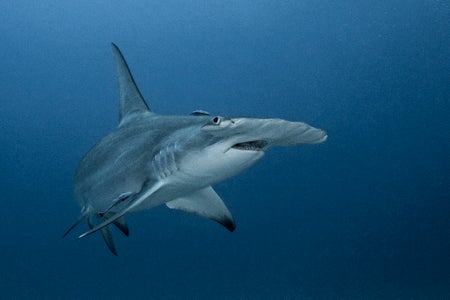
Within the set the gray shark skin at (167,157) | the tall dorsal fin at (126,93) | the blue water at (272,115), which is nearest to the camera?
the gray shark skin at (167,157)

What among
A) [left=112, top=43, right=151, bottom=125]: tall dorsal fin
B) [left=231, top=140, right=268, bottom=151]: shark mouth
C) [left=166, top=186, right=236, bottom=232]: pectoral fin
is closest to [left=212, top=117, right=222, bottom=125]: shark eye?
[left=231, top=140, right=268, bottom=151]: shark mouth

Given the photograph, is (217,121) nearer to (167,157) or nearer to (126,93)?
(167,157)

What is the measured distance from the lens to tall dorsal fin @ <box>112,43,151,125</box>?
4770mm

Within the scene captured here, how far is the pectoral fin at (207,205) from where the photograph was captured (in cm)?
400

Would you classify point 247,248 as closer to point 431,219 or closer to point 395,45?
point 431,219

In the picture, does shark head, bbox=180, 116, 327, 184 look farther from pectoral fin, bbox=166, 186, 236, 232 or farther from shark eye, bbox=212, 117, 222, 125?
pectoral fin, bbox=166, 186, 236, 232

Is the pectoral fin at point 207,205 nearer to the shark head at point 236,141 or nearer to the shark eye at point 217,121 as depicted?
the shark head at point 236,141

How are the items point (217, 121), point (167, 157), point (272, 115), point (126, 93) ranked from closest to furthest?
point (217, 121) → point (167, 157) → point (126, 93) → point (272, 115)

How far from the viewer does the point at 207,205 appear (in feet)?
13.3

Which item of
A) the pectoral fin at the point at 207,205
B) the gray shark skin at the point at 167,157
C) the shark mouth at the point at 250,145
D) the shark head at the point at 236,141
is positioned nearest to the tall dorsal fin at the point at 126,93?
the gray shark skin at the point at 167,157

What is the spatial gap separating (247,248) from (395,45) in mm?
18283

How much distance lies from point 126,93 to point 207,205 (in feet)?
5.73

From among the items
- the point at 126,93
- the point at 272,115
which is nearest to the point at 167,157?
the point at 126,93

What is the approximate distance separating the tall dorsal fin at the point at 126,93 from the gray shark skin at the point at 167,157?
0.04 ft
